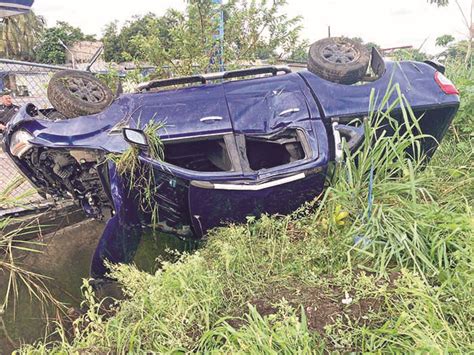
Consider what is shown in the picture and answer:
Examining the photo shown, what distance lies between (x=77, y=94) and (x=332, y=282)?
2.60 metres

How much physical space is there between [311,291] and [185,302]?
→ 0.68 meters

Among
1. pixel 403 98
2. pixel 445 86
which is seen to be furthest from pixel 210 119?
pixel 445 86

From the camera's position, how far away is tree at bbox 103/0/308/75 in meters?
5.23

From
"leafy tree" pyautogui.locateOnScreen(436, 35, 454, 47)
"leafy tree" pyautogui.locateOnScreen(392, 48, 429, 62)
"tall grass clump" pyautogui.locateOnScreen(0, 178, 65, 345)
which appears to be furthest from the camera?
"leafy tree" pyautogui.locateOnScreen(436, 35, 454, 47)

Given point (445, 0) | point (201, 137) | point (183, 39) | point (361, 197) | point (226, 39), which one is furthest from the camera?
point (445, 0)

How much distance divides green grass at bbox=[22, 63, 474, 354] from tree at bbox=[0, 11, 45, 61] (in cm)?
2929

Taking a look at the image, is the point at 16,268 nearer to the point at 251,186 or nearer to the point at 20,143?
the point at 20,143

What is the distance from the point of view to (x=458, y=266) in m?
2.38

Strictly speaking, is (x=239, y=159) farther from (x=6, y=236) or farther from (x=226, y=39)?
(x=226, y=39)

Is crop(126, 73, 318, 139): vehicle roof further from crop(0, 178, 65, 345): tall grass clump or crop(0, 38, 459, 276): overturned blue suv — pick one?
crop(0, 178, 65, 345): tall grass clump

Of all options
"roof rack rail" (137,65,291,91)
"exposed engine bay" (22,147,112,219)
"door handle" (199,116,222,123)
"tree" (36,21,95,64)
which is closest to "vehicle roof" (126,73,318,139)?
"door handle" (199,116,222,123)

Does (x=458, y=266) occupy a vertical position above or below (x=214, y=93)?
below

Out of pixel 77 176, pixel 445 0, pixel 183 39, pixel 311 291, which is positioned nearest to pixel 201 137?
pixel 77 176

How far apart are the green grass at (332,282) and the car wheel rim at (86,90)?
5.34 feet
